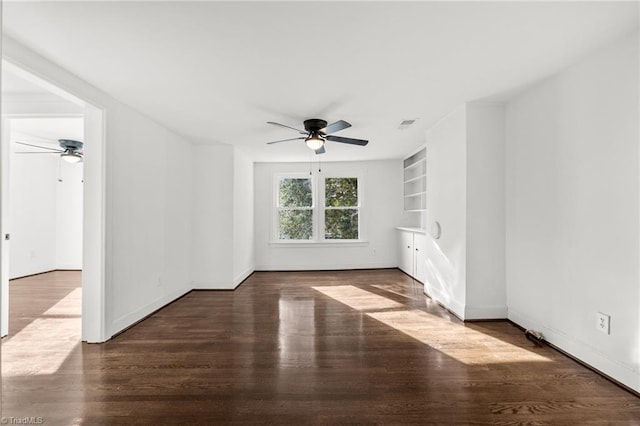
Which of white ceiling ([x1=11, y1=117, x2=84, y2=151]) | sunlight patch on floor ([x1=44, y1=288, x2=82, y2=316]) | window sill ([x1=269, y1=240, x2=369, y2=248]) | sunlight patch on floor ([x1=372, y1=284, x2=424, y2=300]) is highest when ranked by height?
white ceiling ([x1=11, y1=117, x2=84, y2=151])

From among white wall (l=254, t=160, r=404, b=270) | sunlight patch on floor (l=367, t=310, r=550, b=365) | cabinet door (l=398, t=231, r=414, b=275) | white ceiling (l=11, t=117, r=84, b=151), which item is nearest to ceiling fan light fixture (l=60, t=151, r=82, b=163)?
white ceiling (l=11, t=117, r=84, b=151)

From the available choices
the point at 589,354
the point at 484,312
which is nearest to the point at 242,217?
the point at 484,312

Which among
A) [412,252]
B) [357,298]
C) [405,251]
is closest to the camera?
[357,298]

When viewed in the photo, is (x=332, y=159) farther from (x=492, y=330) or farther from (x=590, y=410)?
(x=590, y=410)

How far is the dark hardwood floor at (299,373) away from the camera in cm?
193

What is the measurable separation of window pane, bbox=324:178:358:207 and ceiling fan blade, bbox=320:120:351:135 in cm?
306

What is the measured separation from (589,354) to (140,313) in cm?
433

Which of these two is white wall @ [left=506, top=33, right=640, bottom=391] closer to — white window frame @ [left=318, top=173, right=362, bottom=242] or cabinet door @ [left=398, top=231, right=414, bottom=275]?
cabinet door @ [left=398, top=231, right=414, bottom=275]

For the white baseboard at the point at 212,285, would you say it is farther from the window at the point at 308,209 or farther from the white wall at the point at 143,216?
the window at the point at 308,209

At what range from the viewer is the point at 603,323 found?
233 centimetres

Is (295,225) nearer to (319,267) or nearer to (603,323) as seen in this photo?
(319,267)

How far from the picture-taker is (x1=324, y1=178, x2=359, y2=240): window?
6859 mm

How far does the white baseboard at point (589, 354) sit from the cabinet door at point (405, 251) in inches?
109

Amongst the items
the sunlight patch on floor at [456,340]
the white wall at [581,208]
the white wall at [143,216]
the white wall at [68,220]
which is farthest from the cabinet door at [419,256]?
the white wall at [68,220]
